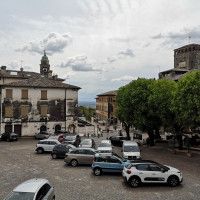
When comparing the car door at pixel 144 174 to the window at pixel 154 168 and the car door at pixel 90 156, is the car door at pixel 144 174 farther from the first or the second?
the car door at pixel 90 156

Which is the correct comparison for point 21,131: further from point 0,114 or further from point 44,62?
point 44,62

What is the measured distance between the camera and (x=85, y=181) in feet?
49.6

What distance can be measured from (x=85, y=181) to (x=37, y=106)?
29.6 m

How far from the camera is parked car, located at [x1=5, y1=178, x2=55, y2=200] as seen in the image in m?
8.78

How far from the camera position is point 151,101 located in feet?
97.2

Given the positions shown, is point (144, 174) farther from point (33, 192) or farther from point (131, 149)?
point (131, 149)

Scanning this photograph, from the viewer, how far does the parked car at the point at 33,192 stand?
28.8 ft

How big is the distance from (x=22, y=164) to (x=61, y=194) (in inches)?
336

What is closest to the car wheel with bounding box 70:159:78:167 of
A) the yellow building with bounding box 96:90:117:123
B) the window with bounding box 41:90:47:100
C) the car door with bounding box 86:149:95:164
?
the car door with bounding box 86:149:95:164

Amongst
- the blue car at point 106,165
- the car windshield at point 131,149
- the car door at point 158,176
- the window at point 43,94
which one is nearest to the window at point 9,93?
the window at point 43,94

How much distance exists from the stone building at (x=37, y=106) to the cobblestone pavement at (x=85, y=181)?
20.3 metres

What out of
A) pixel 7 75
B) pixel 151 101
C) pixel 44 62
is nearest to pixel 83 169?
pixel 151 101

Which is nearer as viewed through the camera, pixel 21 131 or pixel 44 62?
pixel 21 131

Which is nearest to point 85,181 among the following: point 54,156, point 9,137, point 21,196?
point 21,196
